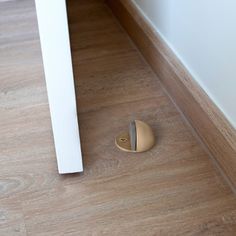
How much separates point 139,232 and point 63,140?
25 cm

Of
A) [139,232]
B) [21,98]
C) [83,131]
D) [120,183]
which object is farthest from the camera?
[21,98]

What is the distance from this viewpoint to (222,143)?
3.30ft

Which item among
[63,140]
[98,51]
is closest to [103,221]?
[63,140]

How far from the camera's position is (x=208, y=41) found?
103 cm

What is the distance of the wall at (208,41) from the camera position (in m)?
0.94

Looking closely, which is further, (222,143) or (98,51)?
(98,51)

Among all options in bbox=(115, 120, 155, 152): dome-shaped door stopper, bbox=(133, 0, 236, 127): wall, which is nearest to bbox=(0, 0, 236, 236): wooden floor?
bbox=(115, 120, 155, 152): dome-shaped door stopper

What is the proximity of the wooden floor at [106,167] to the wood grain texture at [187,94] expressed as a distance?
3cm

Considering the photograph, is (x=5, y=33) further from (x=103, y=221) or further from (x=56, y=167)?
(x=103, y=221)

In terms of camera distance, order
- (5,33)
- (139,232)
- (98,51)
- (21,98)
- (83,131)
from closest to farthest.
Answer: (139,232), (83,131), (21,98), (98,51), (5,33)

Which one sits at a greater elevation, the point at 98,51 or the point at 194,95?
the point at 194,95

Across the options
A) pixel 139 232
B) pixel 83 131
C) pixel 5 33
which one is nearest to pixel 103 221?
pixel 139 232

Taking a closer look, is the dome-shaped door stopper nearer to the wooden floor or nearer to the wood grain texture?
the wooden floor

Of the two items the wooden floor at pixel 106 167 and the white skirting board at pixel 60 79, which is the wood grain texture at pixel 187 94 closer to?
the wooden floor at pixel 106 167
